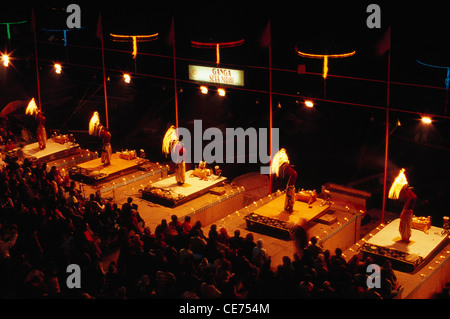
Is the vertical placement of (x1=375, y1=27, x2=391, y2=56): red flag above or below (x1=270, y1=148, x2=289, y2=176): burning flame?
above

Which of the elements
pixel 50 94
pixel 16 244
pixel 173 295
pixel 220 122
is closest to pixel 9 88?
pixel 50 94

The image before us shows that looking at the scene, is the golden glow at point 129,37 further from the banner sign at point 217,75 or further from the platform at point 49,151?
the platform at point 49,151

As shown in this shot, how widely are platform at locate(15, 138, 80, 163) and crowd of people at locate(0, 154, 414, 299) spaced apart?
20.8 feet

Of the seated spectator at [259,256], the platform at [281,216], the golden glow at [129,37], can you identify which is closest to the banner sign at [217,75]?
the golden glow at [129,37]

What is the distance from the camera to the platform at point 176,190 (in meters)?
15.6

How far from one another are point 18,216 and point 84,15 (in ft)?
64.6

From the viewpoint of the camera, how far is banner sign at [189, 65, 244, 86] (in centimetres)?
1589

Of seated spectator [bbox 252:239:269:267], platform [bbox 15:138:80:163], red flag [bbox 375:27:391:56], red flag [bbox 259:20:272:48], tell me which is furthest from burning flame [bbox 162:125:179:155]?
red flag [bbox 375:27:391:56]

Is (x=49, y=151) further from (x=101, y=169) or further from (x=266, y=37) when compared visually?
A: (x=266, y=37)

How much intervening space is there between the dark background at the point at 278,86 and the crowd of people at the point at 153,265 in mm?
6381

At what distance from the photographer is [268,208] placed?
14.7 m

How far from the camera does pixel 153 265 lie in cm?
1030

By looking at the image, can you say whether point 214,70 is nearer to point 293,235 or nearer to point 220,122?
point 293,235

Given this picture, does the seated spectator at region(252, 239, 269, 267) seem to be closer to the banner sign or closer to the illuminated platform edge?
the banner sign
